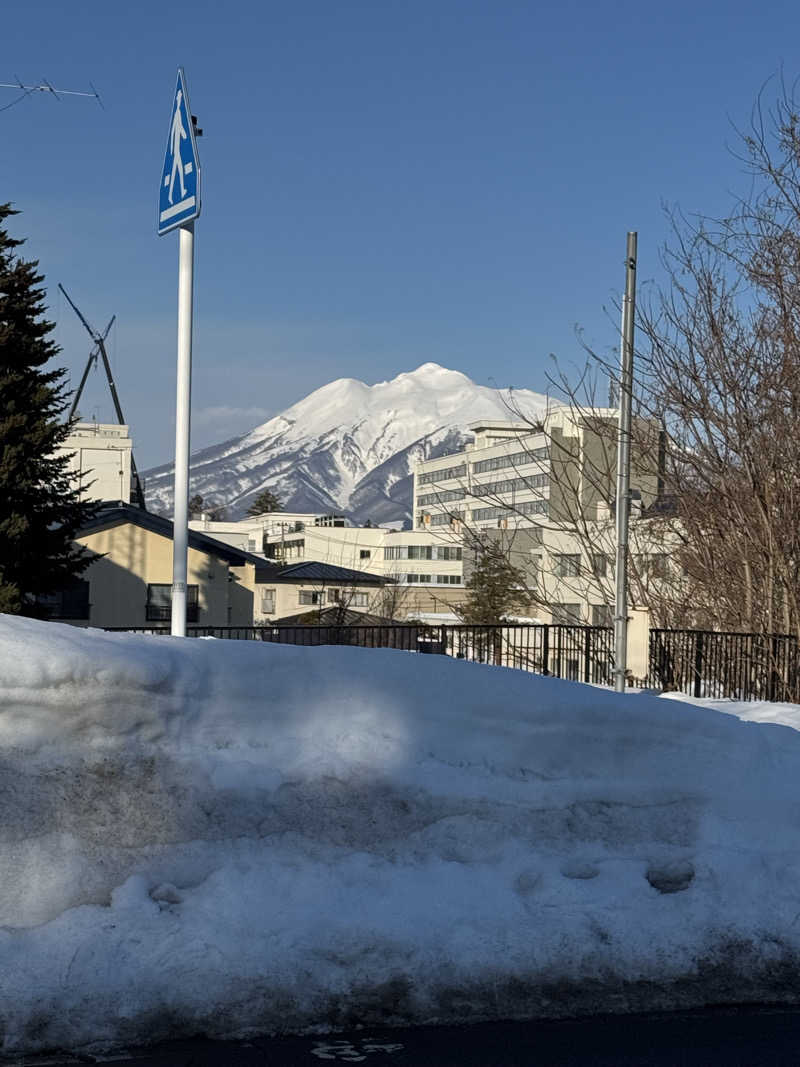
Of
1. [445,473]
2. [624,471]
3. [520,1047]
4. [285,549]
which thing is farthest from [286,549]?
[520,1047]

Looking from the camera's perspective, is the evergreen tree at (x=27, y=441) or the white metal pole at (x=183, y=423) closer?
the white metal pole at (x=183, y=423)

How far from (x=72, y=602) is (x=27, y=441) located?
13.8m

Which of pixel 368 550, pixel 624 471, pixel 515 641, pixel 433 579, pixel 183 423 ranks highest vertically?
pixel 368 550

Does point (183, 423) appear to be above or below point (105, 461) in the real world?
below

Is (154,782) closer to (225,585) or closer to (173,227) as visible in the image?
(173,227)

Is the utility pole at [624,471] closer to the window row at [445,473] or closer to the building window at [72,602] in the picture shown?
the building window at [72,602]

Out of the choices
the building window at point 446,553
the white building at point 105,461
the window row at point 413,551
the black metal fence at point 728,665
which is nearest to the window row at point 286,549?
the window row at point 413,551

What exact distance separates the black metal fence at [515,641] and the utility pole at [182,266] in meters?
11.5

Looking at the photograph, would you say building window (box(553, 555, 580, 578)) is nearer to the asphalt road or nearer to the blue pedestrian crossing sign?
the blue pedestrian crossing sign

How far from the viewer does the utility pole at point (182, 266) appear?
9039 millimetres

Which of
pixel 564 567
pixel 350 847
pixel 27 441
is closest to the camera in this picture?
pixel 350 847

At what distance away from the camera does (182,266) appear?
31.2 ft

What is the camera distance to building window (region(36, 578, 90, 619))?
4715 centimetres

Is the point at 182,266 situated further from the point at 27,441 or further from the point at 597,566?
the point at 27,441
